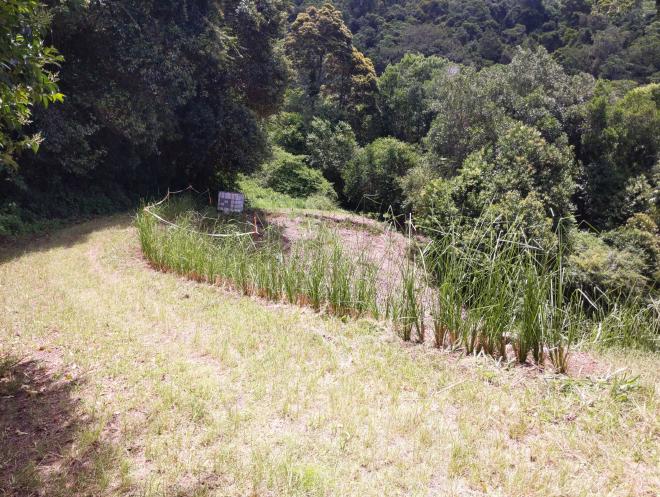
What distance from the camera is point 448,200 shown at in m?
11.5

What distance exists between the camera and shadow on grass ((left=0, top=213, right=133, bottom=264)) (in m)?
8.36

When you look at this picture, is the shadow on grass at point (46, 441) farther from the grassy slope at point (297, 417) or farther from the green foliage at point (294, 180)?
the green foliage at point (294, 180)

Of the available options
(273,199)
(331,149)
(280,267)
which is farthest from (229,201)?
(331,149)

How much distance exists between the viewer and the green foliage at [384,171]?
18.5m

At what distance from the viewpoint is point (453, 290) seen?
3.83m

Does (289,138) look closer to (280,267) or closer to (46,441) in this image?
(280,267)

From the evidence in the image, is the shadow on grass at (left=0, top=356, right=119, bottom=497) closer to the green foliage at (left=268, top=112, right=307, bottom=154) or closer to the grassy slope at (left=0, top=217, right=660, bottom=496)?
the grassy slope at (left=0, top=217, right=660, bottom=496)

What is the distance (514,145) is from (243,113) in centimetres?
798

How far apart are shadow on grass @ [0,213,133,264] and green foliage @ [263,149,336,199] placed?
943 centimetres

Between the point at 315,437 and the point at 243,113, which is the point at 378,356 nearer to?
the point at 315,437

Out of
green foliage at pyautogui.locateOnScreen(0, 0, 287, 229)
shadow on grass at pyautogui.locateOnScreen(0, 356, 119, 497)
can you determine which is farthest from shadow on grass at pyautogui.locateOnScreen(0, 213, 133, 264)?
shadow on grass at pyautogui.locateOnScreen(0, 356, 119, 497)

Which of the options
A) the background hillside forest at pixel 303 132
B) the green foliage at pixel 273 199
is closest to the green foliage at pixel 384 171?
the background hillside forest at pixel 303 132

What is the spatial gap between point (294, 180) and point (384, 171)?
13.4ft

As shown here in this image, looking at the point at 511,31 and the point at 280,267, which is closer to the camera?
the point at 280,267
